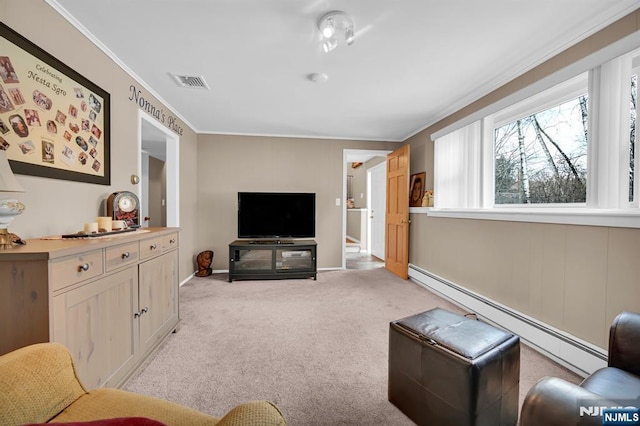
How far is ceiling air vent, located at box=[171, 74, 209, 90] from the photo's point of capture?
259 cm

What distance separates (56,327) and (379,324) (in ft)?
7.42

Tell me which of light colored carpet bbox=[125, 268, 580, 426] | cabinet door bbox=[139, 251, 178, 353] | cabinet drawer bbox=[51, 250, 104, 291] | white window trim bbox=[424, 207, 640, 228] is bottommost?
light colored carpet bbox=[125, 268, 580, 426]

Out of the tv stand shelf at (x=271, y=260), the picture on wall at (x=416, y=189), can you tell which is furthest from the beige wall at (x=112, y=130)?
the picture on wall at (x=416, y=189)

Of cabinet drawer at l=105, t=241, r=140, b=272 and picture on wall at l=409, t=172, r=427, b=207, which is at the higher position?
picture on wall at l=409, t=172, r=427, b=207

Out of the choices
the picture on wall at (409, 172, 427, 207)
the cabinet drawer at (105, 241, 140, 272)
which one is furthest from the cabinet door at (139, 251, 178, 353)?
the picture on wall at (409, 172, 427, 207)

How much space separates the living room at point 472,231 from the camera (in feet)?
5.31

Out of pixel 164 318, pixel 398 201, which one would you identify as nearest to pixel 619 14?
pixel 398 201

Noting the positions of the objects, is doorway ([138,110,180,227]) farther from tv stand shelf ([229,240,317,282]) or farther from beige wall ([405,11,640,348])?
beige wall ([405,11,640,348])

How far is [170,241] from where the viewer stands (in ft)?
7.34

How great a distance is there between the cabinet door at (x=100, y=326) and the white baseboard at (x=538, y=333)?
290 centimetres

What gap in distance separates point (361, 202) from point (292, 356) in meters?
5.82

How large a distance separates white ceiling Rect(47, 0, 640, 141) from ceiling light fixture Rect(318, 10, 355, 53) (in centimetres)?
4

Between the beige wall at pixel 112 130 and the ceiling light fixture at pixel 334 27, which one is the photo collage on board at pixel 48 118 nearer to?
the beige wall at pixel 112 130

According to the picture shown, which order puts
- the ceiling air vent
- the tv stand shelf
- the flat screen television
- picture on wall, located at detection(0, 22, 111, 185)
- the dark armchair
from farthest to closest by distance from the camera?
the flat screen television < the tv stand shelf < the ceiling air vent < picture on wall, located at detection(0, 22, 111, 185) < the dark armchair
